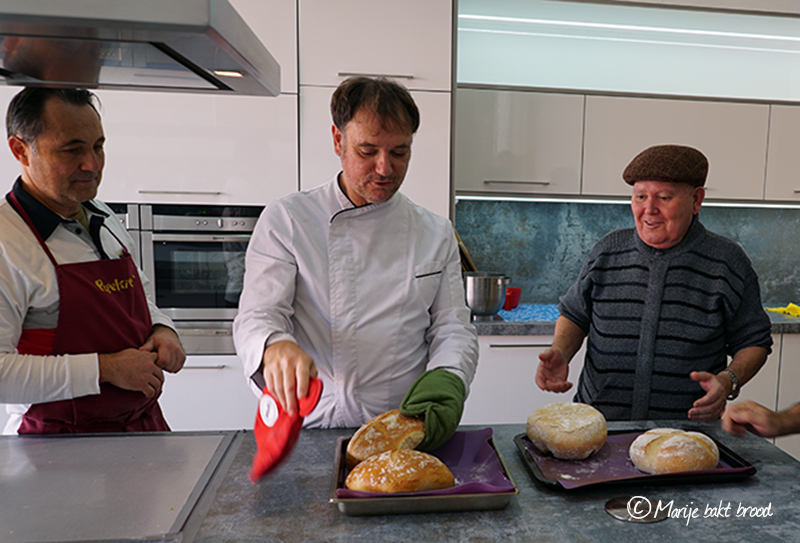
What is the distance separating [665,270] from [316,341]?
0.92 metres

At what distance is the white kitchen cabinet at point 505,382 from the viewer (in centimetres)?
225

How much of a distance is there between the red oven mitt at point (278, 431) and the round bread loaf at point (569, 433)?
44 cm

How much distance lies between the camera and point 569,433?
0.95 meters

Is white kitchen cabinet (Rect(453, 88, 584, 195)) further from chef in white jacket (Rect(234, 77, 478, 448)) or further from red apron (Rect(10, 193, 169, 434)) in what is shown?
red apron (Rect(10, 193, 169, 434))

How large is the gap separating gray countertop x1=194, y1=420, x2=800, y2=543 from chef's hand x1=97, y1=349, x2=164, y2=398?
0.38 m

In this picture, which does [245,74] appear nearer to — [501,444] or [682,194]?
[501,444]

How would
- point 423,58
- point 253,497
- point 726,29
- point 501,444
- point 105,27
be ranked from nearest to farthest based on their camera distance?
point 105,27, point 253,497, point 501,444, point 423,58, point 726,29

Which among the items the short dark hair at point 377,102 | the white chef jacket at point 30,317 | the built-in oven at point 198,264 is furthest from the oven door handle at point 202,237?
the short dark hair at point 377,102

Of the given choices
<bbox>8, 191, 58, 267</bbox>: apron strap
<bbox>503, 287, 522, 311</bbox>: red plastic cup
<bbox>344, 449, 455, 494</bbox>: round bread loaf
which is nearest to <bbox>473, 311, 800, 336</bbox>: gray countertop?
<bbox>503, 287, 522, 311</bbox>: red plastic cup

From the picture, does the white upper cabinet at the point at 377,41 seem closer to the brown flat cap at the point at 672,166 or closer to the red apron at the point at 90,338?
the brown flat cap at the point at 672,166

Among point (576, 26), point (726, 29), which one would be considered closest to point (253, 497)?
point (576, 26)

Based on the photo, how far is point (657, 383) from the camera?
1.38 m

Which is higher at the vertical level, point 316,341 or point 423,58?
point 423,58

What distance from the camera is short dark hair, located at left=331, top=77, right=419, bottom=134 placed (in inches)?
43.1
